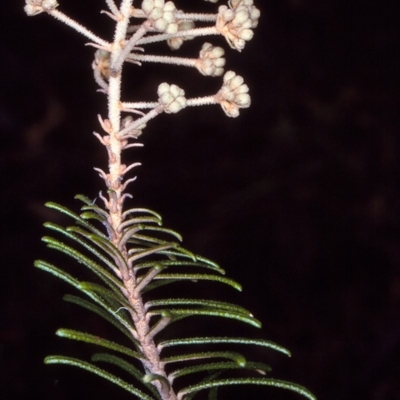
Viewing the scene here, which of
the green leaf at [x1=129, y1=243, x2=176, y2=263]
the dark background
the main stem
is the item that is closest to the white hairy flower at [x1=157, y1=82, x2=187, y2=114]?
the main stem

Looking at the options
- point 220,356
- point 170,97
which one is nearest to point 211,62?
point 170,97

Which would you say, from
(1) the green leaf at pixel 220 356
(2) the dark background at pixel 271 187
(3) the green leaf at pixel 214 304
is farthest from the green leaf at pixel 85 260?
(2) the dark background at pixel 271 187

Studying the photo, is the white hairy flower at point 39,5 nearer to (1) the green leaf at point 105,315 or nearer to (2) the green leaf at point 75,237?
(2) the green leaf at point 75,237

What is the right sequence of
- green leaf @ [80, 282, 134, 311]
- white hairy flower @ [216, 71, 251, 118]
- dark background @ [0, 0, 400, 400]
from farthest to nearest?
dark background @ [0, 0, 400, 400]
white hairy flower @ [216, 71, 251, 118]
green leaf @ [80, 282, 134, 311]

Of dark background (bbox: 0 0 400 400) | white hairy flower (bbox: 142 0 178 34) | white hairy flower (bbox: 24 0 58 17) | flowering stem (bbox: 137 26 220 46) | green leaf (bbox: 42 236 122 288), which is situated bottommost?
green leaf (bbox: 42 236 122 288)

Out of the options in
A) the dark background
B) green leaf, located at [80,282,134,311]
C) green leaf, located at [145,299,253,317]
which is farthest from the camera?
the dark background

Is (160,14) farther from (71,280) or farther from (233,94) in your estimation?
(71,280)

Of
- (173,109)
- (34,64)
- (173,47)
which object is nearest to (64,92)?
(34,64)

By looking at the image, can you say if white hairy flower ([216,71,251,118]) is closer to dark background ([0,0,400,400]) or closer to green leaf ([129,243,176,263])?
green leaf ([129,243,176,263])
